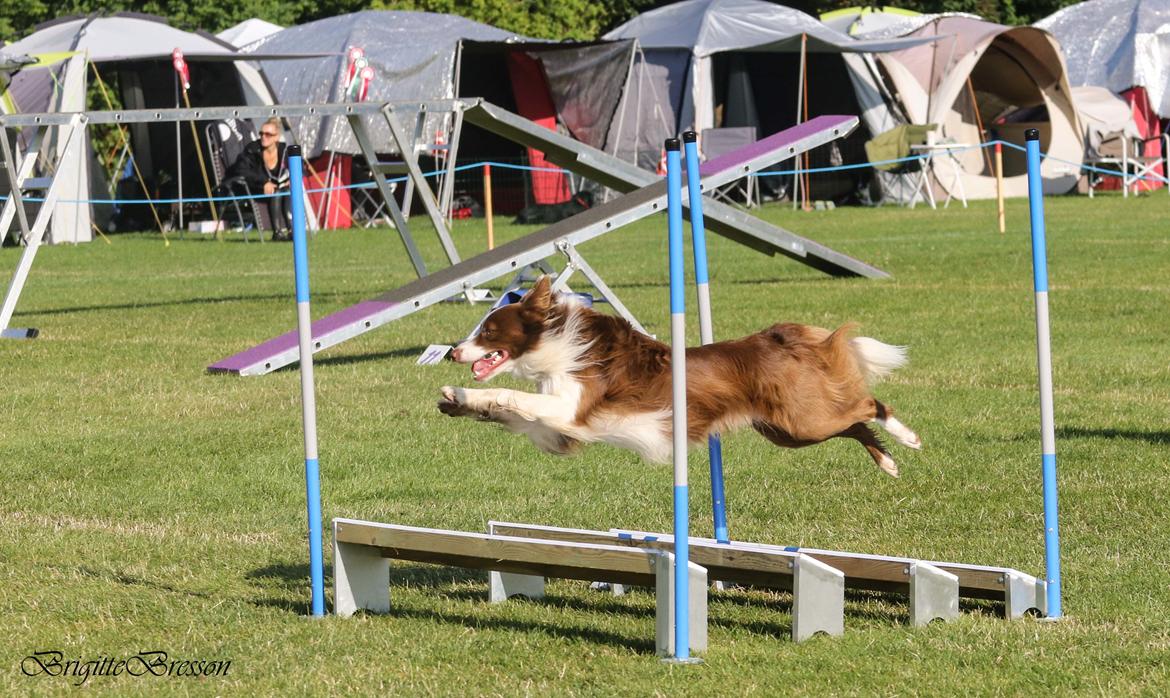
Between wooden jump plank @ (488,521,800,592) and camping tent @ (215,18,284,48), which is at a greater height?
camping tent @ (215,18,284,48)

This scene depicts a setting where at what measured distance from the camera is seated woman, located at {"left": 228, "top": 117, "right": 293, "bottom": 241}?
78.1ft

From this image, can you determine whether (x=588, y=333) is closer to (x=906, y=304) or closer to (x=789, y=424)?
(x=789, y=424)

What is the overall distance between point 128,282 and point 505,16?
2343cm

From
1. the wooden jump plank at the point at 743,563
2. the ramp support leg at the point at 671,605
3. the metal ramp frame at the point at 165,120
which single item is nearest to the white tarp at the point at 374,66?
the metal ramp frame at the point at 165,120

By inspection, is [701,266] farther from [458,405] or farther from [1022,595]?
[1022,595]

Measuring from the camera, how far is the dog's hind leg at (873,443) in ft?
19.7

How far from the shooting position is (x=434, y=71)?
89.4 feet

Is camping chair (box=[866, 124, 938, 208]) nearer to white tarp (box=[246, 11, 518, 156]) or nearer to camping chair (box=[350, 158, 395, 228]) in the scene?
white tarp (box=[246, 11, 518, 156])

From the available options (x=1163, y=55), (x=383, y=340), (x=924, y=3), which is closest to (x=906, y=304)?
(x=383, y=340)

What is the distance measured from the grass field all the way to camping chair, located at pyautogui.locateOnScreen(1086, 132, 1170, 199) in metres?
15.6

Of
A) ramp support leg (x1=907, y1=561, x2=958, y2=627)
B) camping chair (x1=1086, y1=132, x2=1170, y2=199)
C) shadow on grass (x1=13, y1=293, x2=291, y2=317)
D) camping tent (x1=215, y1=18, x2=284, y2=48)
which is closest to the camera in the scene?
ramp support leg (x1=907, y1=561, x2=958, y2=627)

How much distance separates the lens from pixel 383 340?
12562mm

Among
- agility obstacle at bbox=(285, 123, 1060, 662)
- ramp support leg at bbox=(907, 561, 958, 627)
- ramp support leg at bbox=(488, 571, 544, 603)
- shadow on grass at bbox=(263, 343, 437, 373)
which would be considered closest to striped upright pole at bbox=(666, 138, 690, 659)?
agility obstacle at bbox=(285, 123, 1060, 662)

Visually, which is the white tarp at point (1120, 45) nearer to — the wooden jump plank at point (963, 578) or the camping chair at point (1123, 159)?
the camping chair at point (1123, 159)
